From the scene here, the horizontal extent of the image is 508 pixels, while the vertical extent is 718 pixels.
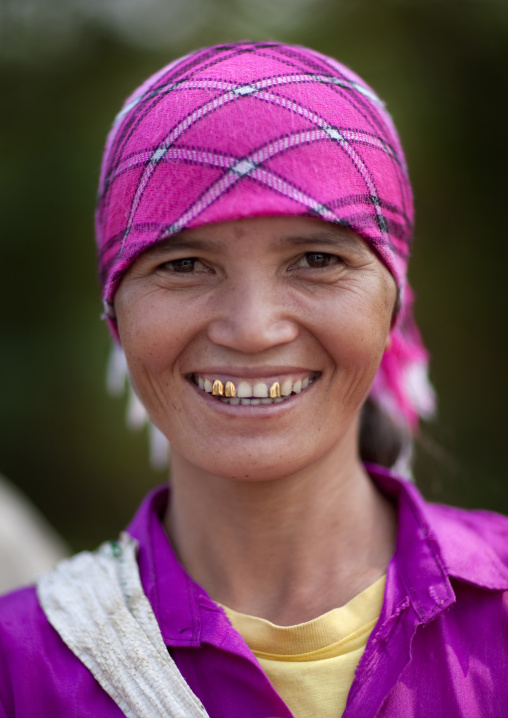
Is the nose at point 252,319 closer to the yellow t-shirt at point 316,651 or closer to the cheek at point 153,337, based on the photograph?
the cheek at point 153,337

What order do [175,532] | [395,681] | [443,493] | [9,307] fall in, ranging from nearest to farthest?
1. [395,681]
2. [175,532]
3. [443,493]
4. [9,307]

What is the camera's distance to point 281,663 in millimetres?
1884

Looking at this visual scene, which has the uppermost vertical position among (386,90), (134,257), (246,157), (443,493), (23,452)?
(386,90)

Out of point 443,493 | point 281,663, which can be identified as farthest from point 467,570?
point 443,493

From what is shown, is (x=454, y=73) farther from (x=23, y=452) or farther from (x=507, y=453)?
(x=23, y=452)

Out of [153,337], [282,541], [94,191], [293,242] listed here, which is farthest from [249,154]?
[94,191]

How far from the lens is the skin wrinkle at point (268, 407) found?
182 centimetres

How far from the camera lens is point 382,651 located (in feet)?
6.00

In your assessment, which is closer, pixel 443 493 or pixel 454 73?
pixel 443 493

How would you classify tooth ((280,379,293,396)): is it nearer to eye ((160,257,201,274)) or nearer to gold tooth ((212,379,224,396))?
gold tooth ((212,379,224,396))

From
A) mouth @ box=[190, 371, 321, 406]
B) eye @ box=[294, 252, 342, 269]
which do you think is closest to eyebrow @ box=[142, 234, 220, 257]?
eye @ box=[294, 252, 342, 269]

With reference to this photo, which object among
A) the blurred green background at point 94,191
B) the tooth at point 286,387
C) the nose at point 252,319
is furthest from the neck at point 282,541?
the blurred green background at point 94,191

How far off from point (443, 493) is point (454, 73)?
2.93 metres

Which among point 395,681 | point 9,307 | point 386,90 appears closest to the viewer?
point 395,681
